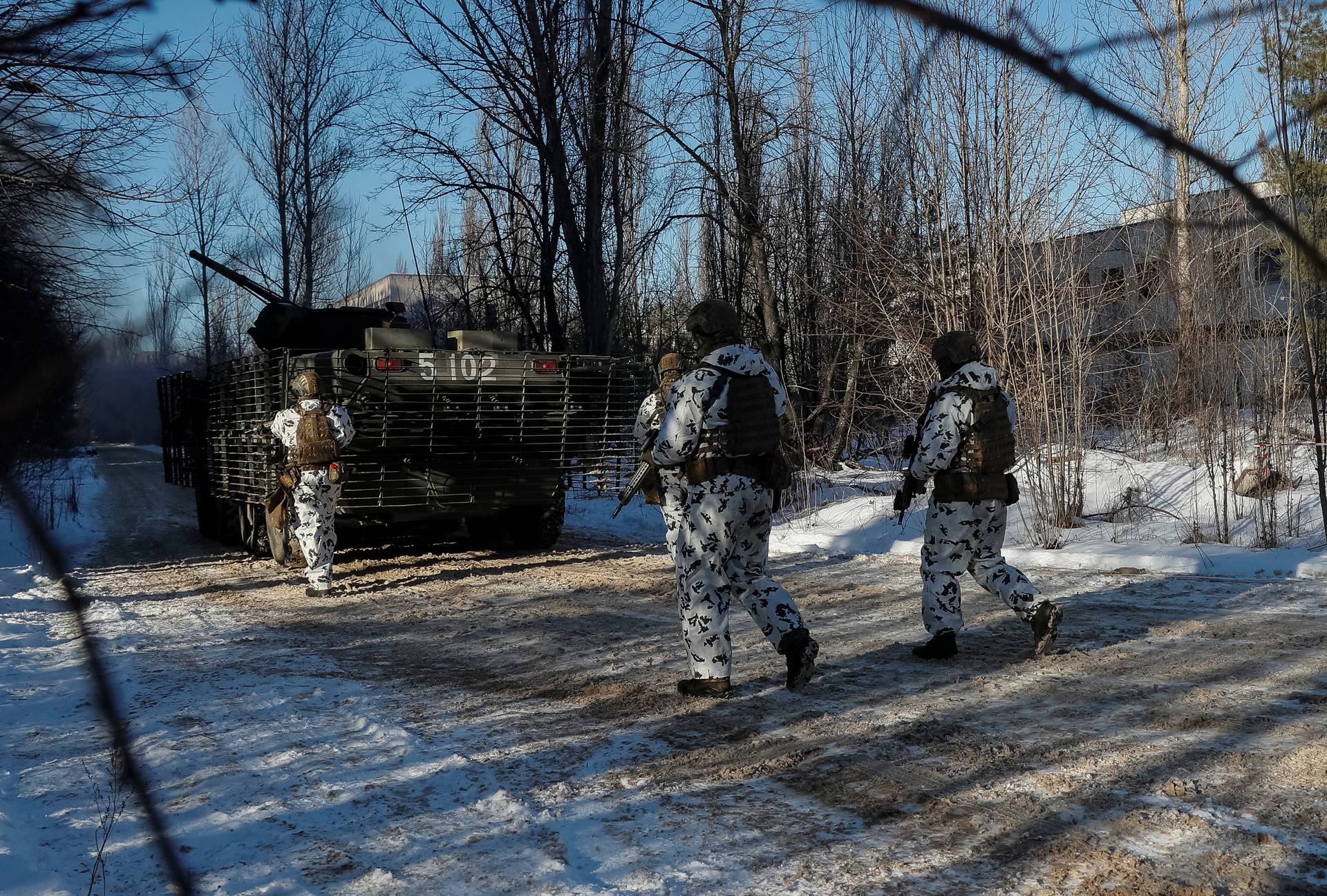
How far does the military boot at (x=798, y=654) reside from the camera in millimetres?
4883

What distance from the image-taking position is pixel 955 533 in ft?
18.4

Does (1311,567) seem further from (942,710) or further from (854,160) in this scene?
(854,160)

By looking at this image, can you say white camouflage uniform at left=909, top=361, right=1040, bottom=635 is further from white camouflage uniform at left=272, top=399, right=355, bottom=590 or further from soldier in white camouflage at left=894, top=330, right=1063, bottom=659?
white camouflage uniform at left=272, top=399, right=355, bottom=590

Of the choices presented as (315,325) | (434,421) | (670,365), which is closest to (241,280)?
(315,325)

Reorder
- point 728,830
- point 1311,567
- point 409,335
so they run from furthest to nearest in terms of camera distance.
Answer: point 409,335 → point 1311,567 → point 728,830

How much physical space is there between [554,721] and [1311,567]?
19.0ft

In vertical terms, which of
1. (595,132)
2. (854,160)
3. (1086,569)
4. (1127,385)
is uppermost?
(595,132)

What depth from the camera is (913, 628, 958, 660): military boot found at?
555 centimetres

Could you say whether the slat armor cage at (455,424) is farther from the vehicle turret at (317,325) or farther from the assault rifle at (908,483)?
the assault rifle at (908,483)

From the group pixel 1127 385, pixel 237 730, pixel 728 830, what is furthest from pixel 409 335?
pixel 1127 385

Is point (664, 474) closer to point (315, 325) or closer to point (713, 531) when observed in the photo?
point (713, 531)

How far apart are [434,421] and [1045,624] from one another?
18.6 ft

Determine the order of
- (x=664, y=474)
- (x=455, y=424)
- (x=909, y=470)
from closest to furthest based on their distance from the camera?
(x=909, y=470)
(x=664, y=474)
(x=455, y=424)

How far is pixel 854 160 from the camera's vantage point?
1334 cm
